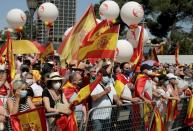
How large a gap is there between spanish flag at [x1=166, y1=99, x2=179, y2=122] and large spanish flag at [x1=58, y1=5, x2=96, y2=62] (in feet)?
7.42

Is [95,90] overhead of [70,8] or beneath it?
beneath

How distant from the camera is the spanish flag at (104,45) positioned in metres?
9.55

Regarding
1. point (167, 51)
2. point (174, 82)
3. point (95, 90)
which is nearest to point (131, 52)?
point (174, 82)

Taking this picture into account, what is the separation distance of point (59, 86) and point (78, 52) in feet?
10.1

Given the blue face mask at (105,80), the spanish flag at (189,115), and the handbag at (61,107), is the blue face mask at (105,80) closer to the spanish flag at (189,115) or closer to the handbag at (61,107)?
the handbag at (61,107)

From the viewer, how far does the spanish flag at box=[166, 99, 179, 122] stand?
34.4ft

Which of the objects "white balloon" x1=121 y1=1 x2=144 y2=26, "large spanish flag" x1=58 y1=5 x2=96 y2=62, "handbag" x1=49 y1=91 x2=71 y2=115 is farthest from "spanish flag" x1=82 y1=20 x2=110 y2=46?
"white balloon" x1=121 y1=1 x2=144 y2=26

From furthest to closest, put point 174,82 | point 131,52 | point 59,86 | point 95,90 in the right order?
point 131,52 < point 174,82 < point 95,90 < point 59,86

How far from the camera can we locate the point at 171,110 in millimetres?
10633

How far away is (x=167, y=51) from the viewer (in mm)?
45312

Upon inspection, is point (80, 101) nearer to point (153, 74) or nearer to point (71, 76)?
point (71, 76)

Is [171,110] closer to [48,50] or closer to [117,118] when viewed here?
[117,118]

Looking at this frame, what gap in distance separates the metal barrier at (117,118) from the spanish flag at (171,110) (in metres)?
1.00

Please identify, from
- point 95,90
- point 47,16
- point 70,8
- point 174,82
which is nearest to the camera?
point 95,90
